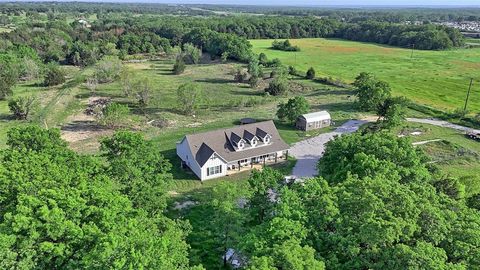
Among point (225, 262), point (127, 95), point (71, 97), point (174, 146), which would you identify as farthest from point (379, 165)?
point (71, 97)

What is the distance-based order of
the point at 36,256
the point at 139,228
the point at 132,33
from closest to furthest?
the point at 36,256 < the point at 139,228 < the point at 132,33

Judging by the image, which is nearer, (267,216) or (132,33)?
(267,216)

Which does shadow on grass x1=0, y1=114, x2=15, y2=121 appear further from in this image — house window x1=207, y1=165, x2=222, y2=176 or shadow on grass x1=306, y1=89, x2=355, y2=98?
shadow on grass x1=306, y1=89, x2=355, y2=98

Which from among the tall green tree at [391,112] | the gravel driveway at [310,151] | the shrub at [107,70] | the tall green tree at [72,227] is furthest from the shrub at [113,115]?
the tall green tree at [391,112]

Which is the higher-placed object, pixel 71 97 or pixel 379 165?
pixel 379 165

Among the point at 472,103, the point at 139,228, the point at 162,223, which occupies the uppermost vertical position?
the point at 139,228

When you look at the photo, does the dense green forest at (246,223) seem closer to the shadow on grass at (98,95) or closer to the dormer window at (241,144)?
the dormer window at (241,144)

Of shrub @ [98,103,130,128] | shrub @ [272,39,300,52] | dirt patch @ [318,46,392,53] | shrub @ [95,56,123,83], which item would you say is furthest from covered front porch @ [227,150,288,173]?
dirt patch @ [318,46,392,53]

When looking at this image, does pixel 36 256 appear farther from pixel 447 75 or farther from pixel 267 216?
pixel 447 75
